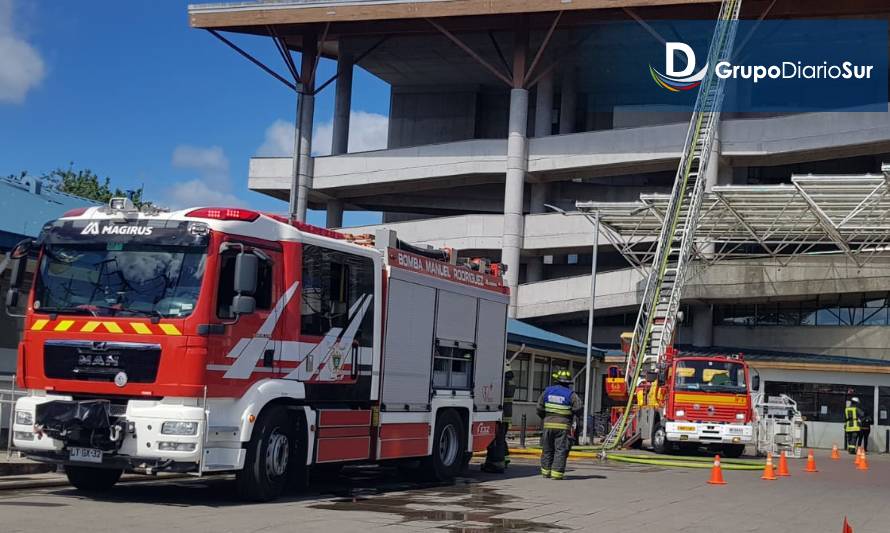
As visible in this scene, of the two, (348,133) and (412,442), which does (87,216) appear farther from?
(348,133)

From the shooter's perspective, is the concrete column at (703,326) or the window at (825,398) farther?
the concrete column at (703,326)

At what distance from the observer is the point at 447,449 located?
55.2 feet

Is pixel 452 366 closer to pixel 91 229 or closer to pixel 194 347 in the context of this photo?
pixel 194 347

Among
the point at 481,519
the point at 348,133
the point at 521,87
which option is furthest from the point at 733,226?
the point at 481,519

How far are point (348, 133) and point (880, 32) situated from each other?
23610 mm

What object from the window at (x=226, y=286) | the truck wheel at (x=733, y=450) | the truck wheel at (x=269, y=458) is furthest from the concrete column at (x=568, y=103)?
the window at (x=226, y=286)

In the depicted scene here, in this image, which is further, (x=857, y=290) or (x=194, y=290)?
(x=857, y=290)

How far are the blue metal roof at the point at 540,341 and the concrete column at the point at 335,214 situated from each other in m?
14.5

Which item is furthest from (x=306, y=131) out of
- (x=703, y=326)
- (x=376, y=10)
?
(x=703, y=326)

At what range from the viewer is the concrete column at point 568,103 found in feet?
165

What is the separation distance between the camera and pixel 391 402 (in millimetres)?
14922

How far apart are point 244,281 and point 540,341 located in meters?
26.2

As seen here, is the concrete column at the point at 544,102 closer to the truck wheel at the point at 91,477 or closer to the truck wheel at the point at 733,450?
the truck wheel at the point at 733,450

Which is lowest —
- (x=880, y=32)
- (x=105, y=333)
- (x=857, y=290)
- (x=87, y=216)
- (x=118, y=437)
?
(x=118, y=437)
